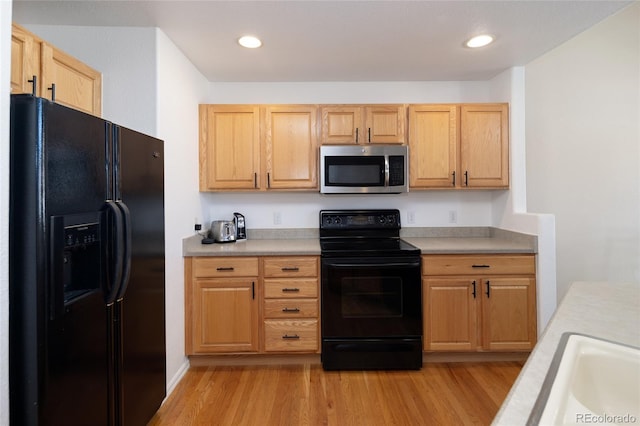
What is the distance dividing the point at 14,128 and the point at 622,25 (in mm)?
4765

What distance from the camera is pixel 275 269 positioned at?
2434mm

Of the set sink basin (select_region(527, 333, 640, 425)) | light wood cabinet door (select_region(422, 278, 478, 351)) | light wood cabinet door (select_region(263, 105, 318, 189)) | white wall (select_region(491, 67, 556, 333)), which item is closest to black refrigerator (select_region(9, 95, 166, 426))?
light wood cabinet door (select_region(263, 105, 318, 189))

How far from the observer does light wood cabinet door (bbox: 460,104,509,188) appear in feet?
9.06

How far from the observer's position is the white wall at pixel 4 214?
3.25ft

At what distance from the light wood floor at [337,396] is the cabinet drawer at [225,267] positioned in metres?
0.72

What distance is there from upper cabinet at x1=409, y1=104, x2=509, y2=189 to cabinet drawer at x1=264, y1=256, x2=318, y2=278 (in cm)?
111

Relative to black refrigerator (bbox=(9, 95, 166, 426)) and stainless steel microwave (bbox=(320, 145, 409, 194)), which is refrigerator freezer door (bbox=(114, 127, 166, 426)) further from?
stainless steel microwave (bbox=(320, 145, 409, 194))

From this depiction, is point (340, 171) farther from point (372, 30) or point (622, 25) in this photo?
point (622, 25)

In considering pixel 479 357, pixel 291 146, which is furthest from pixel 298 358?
pixel 291 146

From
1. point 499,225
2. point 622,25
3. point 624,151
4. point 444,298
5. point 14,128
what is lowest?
point 444,298

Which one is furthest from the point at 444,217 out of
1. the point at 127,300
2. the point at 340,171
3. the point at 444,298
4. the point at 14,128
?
the point at 14,128

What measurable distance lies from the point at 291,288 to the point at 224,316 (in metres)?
0.53

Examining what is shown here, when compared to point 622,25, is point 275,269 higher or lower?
lower

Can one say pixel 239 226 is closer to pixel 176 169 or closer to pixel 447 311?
pixel 176 169
